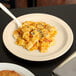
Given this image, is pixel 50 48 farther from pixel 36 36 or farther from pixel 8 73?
pixel 8 73

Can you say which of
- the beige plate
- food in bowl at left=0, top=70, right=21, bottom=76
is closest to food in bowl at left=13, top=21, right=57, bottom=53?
the beige plate

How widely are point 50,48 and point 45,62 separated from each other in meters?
0.06

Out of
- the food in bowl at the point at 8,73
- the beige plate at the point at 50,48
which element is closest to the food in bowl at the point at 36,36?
the beige plate at the point at 50,48

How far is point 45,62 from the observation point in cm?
94

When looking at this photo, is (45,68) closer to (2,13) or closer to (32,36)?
(32,36)

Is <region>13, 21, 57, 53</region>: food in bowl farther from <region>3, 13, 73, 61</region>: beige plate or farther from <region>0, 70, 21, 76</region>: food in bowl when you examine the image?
<region>0, 70, 21, 76</region>: food in bowl

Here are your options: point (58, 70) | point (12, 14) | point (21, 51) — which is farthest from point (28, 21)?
point (58, 70)

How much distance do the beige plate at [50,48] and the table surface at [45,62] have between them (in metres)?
0.03

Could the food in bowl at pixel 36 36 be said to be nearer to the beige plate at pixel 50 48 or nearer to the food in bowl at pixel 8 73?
the beige plate at pixel 50 48

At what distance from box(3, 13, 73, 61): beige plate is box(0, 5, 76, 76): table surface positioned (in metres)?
0.03

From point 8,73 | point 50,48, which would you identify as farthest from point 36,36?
point 8,73

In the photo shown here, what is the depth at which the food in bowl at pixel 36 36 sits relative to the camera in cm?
96

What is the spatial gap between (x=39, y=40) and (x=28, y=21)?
14 cm

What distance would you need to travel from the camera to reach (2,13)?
115 cm
